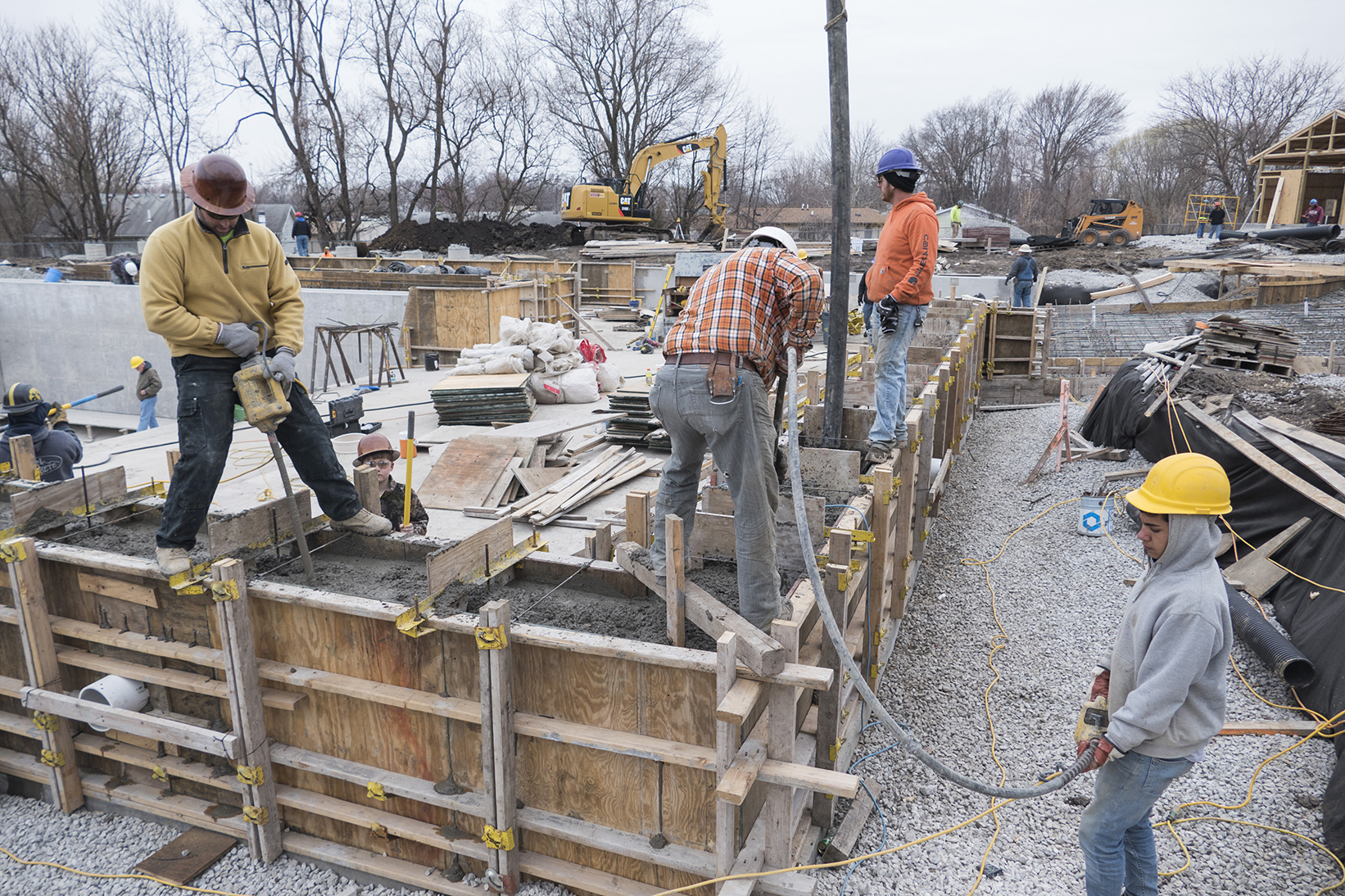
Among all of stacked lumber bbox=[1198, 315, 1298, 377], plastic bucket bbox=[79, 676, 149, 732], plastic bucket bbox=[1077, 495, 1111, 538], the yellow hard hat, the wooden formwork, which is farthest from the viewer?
stacked lumber bbox=[1198, 315, 1298, 377]

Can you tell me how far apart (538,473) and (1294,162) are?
33471 mm

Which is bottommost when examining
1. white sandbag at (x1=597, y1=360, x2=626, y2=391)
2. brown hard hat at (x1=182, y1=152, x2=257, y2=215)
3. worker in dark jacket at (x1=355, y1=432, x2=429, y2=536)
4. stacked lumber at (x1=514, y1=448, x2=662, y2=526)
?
stacked lumber at (x1=514, y1=448, x2=662, y2=526)

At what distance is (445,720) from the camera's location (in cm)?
355

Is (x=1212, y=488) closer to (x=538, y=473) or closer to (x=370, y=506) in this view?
(x=370, y=506)

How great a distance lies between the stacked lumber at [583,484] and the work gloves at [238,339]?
165 inches

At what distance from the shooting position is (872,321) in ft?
19.3

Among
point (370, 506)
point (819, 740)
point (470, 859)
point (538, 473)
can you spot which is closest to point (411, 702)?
point (470, 859)

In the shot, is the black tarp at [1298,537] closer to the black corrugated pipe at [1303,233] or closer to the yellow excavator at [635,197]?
the black corrugated pipe at [1303,233]

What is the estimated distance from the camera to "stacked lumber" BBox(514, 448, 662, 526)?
7977mm

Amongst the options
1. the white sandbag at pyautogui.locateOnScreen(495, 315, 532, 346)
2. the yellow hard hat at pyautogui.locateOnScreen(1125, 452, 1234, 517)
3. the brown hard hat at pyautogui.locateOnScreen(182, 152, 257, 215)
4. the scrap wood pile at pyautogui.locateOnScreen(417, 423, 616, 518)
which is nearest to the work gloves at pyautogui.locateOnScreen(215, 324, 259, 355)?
the brown hard hat at pyautogui.locateOnScreen(182, 152, 257, 215)

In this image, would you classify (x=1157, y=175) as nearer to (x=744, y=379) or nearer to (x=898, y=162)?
(x=898, y=162)

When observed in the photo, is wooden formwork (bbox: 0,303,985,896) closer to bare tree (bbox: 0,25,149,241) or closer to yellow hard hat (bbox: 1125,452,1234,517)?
yellow hard hat (bbox: 1125,452,1234,517)

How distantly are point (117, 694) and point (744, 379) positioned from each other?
11.8ft

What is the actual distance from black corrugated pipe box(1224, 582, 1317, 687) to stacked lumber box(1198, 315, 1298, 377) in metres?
5.50
